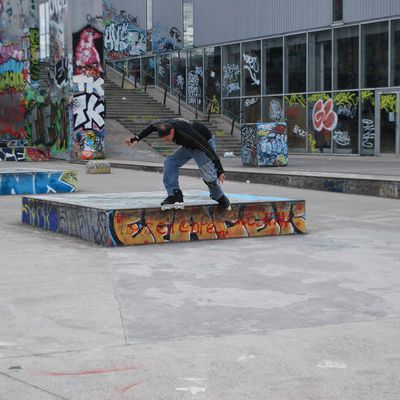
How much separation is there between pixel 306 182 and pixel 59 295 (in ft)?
38.8

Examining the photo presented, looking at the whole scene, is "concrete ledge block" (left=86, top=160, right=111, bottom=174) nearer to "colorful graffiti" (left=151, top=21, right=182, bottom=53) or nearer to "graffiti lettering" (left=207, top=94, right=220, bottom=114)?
"graffiti lettering" (left=207, top=94, right=220, bottom=114)

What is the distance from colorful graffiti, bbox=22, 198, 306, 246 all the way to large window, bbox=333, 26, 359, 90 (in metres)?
19.7

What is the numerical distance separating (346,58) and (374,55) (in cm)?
135

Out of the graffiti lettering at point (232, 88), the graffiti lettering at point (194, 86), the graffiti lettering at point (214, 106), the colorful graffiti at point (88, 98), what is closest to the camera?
the colorful graffiti at point (88, 98)

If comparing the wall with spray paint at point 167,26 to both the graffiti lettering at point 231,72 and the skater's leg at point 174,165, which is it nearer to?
the graffiti lettering at point 231,72

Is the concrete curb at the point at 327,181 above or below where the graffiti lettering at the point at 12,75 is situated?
below

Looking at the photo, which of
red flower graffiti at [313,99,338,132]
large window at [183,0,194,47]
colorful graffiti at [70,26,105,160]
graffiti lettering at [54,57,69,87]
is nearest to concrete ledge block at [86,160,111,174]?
colorful graffiti at [70,26,105,160]

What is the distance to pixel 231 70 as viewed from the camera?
34.8 metres

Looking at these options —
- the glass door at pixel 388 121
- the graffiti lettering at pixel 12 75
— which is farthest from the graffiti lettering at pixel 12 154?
the glass door at pixel 388 121

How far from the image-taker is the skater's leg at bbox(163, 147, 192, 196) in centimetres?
945

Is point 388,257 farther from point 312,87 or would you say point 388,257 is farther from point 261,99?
point 261,99

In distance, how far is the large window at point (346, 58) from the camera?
28.7m

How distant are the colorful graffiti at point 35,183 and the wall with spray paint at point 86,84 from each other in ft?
42.8

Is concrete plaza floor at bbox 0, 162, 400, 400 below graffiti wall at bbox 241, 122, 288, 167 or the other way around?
below
